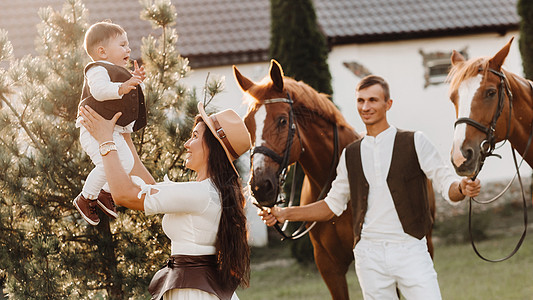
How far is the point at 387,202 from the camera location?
365cm

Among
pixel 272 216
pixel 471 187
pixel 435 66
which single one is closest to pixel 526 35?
pixel 435 66

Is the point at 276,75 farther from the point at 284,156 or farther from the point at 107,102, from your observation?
the point at 107,102

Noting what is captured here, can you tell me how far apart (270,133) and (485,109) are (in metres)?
1.36

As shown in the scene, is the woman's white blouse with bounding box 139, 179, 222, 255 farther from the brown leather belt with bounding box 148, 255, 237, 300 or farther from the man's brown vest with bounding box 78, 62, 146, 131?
the man's brown vest with bounding box 78, 62, 146, 131

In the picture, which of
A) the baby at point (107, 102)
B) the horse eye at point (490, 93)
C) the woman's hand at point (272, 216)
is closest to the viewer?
the baby at point (107, 102)

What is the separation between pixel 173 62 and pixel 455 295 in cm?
484

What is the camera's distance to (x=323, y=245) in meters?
4.55

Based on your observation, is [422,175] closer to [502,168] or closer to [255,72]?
[255,72]

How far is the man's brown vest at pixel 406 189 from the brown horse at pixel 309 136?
2.09 ft

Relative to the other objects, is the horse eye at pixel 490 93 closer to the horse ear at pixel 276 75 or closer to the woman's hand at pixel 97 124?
the horse ear at pixel 276 75

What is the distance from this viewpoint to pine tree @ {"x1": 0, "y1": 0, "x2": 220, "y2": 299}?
11.1ft

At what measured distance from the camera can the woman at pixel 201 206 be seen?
2.62 metres

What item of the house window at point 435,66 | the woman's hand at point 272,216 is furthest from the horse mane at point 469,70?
the house window at point 435,66

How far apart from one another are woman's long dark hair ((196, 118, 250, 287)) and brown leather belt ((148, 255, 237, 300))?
0.14ft
